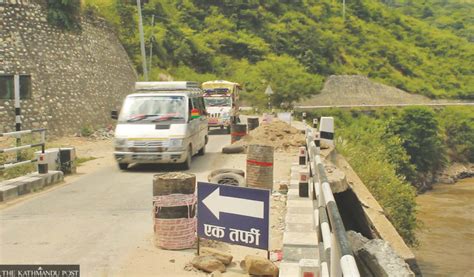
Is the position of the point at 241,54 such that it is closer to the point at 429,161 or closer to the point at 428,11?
the point at 429,161

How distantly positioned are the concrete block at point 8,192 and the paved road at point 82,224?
35 cm

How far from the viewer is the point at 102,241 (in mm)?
7199

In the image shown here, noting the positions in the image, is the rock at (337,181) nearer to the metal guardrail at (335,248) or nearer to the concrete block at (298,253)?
the concrete block at (298,253)

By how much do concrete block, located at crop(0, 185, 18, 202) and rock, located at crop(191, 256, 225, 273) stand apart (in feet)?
18.4

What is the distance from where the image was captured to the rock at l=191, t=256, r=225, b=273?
→ 19.4ft

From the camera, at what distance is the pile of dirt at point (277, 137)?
18094 mm

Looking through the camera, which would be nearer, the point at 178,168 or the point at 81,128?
the point at 178,168

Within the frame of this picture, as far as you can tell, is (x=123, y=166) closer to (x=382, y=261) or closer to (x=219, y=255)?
(x=219, y=255)

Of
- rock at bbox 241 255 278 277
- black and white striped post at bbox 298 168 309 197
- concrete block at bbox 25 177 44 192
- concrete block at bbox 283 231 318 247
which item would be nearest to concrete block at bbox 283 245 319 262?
concrete block at bbox 283 231 318 247

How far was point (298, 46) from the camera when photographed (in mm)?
73500

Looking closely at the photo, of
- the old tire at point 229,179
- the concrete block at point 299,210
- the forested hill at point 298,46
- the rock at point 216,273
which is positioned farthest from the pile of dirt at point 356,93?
the rock at point 216,273

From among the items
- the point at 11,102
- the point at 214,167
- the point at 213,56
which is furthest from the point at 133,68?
the point at 213,56

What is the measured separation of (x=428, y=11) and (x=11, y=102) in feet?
423

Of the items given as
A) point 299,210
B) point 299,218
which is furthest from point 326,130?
point 299,218
